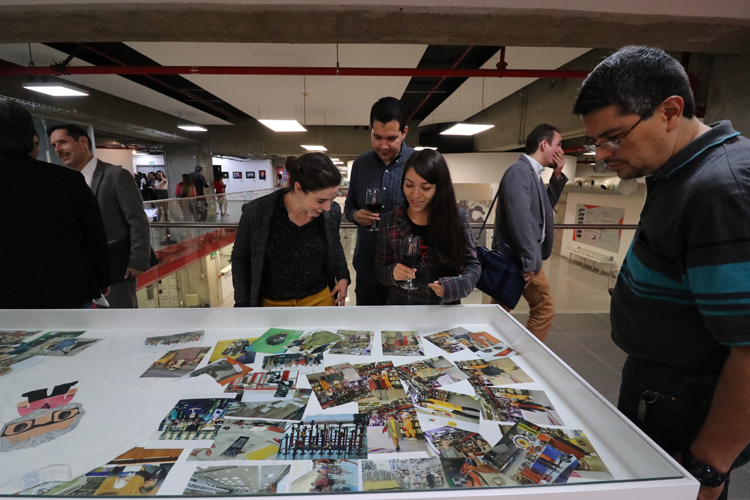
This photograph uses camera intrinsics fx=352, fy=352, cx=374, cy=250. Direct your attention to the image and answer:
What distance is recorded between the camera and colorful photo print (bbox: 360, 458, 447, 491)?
27.7 inches

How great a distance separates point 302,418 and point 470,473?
1.44 ft

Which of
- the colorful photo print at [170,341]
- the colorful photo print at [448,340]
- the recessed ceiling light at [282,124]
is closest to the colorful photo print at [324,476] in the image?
the colorful photo print at [448,340]

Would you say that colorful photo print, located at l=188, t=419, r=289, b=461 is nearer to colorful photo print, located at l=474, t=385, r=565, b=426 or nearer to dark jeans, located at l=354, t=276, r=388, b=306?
colorful photo print, located at l=474, t=385, r=565, b=426

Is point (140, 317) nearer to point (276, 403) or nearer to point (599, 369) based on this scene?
point (276, 403)

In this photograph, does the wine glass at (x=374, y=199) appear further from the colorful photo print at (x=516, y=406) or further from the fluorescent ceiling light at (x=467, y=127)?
the fluorescent ceiling light at (x=467, y=127)

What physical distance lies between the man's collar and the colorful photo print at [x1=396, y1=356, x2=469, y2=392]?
0.81 m

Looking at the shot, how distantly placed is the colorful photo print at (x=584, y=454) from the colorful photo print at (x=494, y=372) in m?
0.20

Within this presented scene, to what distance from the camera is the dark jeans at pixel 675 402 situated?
91cm

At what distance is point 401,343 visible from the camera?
4.46 ft

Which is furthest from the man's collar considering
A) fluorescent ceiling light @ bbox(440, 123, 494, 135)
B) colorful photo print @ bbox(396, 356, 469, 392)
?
fluorescent ceiling light @ bbox(440, 123, 494, 135)

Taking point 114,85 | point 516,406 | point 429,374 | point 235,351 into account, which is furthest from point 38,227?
point 114,85

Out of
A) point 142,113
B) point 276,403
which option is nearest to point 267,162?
point 142,113

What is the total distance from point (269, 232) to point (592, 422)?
151 cm

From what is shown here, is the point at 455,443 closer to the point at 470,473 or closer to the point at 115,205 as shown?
the point at 470,473
